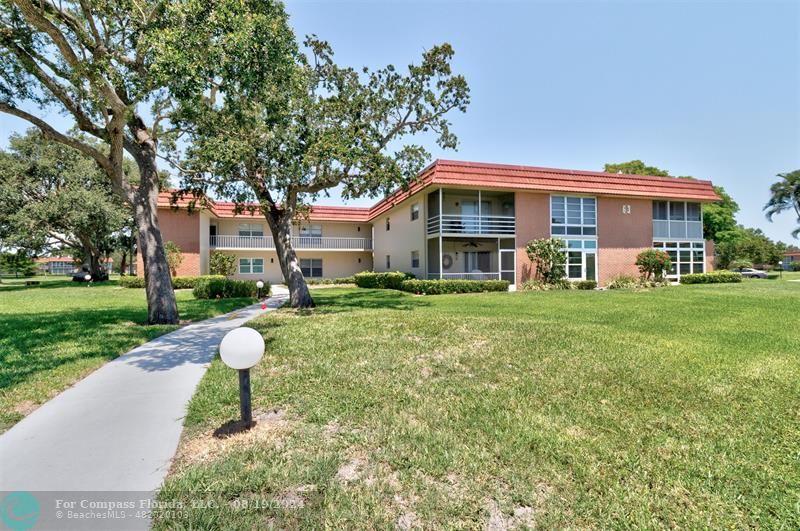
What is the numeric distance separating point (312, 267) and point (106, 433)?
2629 centimetres

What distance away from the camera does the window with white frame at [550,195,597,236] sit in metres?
20.3

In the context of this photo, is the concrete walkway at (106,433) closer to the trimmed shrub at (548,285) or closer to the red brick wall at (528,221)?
the trimmed shrub at (548,285)

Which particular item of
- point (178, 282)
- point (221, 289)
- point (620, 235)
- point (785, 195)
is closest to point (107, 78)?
point (221, 289)

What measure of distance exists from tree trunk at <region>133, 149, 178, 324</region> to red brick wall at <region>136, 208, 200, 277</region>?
14.9 m

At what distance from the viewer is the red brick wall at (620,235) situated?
20953 mm

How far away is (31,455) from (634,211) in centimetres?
2539

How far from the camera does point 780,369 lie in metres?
5.14

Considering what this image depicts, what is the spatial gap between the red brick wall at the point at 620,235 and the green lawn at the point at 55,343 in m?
19.2

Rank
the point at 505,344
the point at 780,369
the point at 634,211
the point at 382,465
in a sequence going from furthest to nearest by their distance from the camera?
the point at 634,211 → the point at 505,344 → the point at 780,369 → the point at 382,465

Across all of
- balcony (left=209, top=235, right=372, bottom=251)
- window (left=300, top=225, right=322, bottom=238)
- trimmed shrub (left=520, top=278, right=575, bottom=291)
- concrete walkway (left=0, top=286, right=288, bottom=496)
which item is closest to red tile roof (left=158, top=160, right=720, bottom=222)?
balcony (left=209, top=235, right=372, bottom=251)

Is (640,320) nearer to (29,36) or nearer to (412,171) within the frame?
(412,171)

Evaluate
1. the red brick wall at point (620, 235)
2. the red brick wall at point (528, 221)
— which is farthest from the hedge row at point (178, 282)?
the red brick wall at point (620, 235)

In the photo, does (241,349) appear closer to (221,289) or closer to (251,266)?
(221,289)

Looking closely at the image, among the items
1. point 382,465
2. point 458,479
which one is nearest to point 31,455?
point 382,465
